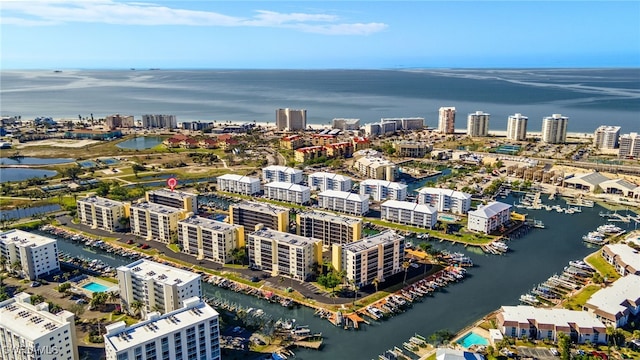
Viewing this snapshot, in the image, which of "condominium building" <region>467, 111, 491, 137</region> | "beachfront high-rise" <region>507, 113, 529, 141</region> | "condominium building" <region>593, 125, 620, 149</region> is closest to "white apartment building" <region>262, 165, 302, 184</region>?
"condominium building" <region>467, 111, 491, 137</region>

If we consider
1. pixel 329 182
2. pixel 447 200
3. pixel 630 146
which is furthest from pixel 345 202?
pixel 630 146

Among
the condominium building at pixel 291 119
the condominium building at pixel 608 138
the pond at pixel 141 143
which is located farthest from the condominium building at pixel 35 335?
the condominium building at pixel 291 119

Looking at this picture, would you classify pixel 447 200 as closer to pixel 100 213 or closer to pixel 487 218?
pixel 487 218

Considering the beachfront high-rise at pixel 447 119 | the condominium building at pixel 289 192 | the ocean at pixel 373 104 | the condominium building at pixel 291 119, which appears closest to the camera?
the condominium building at pixel 289 192

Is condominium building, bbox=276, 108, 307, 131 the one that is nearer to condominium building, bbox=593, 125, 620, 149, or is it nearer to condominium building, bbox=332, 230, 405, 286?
condominium building, bbox=593, 125, 620, 149

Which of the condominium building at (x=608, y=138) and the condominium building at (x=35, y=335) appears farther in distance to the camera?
the condominium building at (x=608, y=138)

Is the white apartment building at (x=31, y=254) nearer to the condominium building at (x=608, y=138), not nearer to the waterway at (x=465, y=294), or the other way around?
the waterway at (x=465, y=294)
